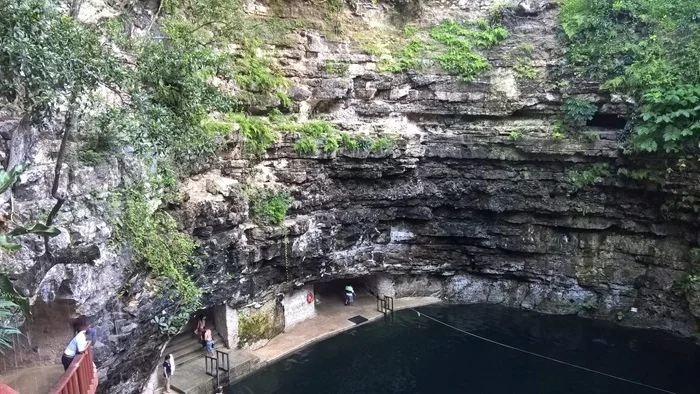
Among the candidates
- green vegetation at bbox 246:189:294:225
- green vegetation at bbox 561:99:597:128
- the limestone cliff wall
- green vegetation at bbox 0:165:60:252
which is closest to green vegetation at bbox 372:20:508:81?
the limestone cliff wall

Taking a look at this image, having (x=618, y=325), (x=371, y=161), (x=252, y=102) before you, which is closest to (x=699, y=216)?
(x=618, y=325)

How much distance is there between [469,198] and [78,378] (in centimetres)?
1621

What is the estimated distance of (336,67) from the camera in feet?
65.1

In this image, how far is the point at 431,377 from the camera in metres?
16.8

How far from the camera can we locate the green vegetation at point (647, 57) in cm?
1739

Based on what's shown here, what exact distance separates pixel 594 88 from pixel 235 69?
13.3 m

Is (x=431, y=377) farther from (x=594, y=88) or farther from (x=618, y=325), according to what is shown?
(x=594, y=88)

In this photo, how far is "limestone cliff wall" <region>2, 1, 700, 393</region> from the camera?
1858 centimetres

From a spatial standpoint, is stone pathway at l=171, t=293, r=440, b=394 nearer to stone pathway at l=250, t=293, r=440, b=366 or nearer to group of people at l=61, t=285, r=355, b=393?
stone pathway at l=250, t=293, r=440, b=366

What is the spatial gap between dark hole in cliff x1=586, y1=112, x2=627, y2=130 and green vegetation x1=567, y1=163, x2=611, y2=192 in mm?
1883

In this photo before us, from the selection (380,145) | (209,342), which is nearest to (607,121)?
(380,145)

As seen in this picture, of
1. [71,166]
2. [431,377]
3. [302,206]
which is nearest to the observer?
[71,166]

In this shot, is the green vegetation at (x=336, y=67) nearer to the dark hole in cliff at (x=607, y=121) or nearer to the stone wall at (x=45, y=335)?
the dark hole in cliff at (x=607, y=121)

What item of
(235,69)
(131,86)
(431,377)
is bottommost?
(431,377)
